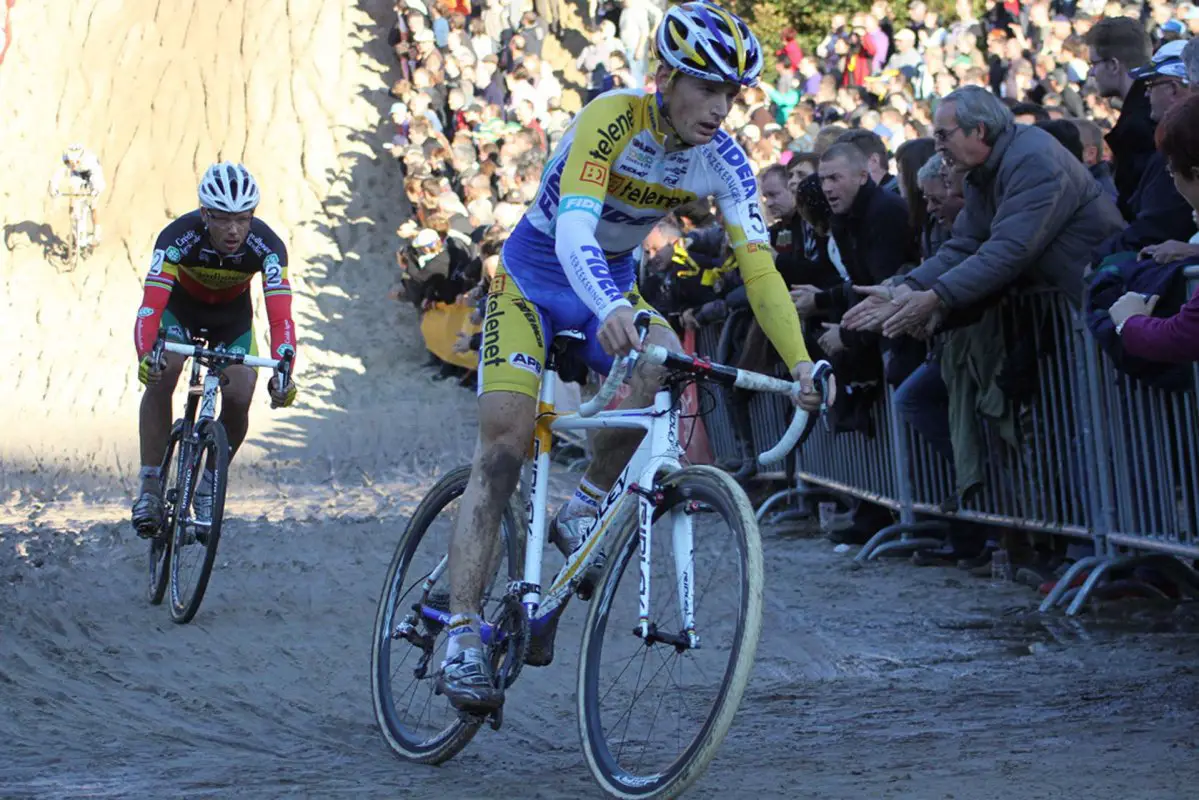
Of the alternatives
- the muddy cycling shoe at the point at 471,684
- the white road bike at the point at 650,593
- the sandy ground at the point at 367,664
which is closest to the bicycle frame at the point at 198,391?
the sandy ground at the point at 367,664

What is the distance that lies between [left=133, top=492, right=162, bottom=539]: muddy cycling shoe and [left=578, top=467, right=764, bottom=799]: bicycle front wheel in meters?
4.85

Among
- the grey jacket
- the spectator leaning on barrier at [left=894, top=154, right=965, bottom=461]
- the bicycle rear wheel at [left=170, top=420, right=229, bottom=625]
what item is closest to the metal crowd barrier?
the grey jacket

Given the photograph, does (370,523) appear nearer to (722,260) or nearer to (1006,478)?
(722,260)

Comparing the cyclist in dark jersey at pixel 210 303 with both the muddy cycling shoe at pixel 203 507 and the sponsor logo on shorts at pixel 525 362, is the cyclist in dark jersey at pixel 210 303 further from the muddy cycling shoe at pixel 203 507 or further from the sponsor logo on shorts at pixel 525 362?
the sponsor logo on shorts at pixel 525 362

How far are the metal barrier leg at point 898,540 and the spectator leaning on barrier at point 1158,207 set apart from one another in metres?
2.58

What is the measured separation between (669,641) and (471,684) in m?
0.80

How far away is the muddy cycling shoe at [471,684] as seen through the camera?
5.02 meters

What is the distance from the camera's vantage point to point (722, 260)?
11930mm

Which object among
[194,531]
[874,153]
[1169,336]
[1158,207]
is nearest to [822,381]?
[1169,336]

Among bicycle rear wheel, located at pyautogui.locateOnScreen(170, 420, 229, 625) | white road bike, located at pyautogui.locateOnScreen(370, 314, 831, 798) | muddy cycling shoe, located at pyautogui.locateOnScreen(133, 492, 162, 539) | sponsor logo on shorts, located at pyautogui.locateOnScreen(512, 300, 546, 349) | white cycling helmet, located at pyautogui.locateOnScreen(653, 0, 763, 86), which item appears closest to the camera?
white road bike, located at pyautogui.locateOnScreen(370, 314, 831, 798)

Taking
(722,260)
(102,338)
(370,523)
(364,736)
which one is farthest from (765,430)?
(102,338)

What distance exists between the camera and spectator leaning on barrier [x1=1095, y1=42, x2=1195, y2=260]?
678cm

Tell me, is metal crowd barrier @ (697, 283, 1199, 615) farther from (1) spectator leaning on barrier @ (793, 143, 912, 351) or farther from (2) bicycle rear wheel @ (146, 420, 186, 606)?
(2) bicycle rear wheel @ (146, 420, 186, 606)

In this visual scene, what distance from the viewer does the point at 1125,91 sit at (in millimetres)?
8750
